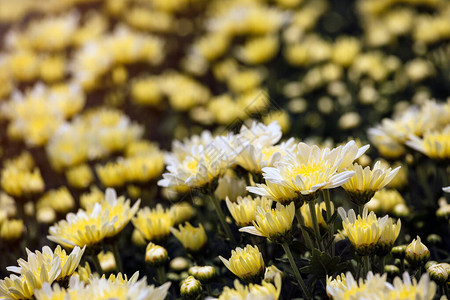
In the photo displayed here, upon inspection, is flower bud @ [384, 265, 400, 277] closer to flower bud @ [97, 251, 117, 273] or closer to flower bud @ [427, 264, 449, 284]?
flower bud @ [427, 264, 449, 284]

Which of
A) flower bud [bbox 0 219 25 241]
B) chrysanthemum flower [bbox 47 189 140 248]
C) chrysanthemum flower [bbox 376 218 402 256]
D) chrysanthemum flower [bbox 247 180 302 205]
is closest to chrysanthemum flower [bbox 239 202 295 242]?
chrysanthemum flower [bbox 247 180 302 205]

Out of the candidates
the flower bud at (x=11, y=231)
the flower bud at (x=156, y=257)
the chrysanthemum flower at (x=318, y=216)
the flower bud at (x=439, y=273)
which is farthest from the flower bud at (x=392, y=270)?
the flower bud at (x=11, y=231)

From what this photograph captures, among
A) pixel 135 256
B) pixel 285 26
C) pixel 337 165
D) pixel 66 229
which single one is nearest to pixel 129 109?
pixel 285 26

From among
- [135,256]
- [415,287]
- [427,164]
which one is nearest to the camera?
[415,287]

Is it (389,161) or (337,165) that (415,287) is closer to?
(337,165)

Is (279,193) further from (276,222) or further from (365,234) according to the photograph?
(365,234)

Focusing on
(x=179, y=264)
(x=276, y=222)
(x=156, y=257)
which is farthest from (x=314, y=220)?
(x=179, y=264)
